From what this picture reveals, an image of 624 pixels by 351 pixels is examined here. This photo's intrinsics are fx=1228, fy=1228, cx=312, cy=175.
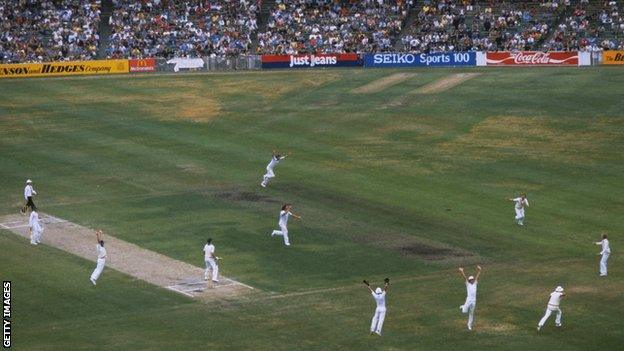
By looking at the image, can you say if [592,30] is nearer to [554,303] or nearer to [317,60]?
[317,60]

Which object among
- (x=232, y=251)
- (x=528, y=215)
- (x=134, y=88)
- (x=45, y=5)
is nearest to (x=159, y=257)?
(x=232, y=251)

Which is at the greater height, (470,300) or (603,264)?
(470,300)

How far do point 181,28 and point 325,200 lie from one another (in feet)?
155

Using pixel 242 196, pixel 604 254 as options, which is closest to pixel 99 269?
pixel 242 196

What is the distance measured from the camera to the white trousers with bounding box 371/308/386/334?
4116 centimetres

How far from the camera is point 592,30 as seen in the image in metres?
100

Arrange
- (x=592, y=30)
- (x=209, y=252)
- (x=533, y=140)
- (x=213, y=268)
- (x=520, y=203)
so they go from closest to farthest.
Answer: (x=209, y=252) < (x=213, y=268) < (x=520, y=203) < (x=533, y=140) < (x=592, y=30)

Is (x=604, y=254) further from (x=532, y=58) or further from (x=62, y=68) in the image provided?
(x=62, y=68)

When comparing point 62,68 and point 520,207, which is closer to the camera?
point 520,207

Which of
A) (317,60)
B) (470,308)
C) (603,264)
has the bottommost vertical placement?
(603,264)

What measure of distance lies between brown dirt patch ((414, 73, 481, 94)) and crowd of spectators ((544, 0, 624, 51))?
898 centimetres

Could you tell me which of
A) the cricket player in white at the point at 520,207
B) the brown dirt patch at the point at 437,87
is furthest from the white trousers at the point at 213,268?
the brown dirt patch at the point at 437,87

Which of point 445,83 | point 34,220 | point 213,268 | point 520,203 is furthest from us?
point 445,83

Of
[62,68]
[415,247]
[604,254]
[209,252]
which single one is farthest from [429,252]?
[62,68]
